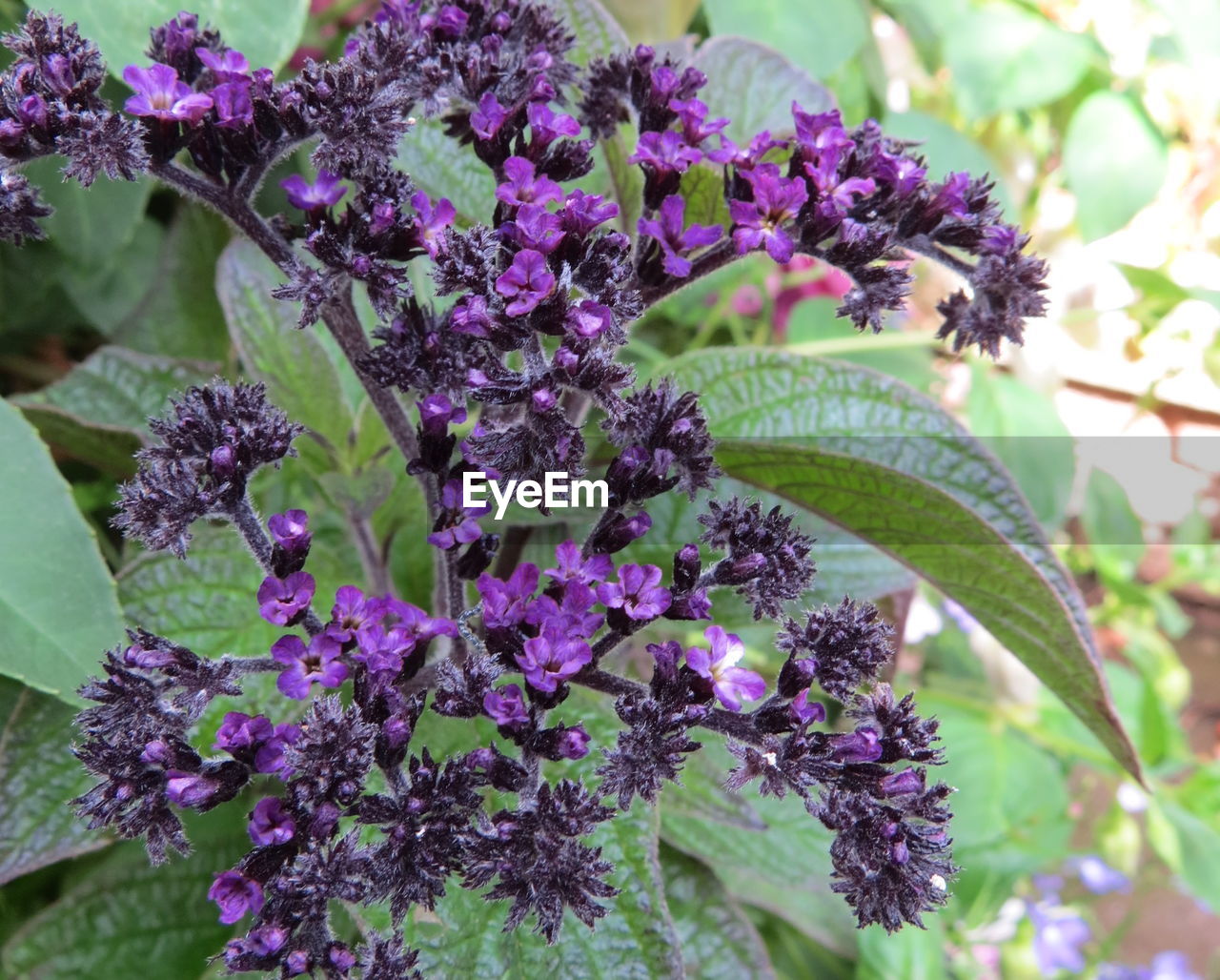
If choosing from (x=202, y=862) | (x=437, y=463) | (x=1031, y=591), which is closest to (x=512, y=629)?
(x=437, y=463)

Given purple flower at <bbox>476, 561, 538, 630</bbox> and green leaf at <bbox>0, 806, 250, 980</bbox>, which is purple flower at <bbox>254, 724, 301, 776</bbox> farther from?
green leaf at <bbox>0, 806, 250, 980</bbox>

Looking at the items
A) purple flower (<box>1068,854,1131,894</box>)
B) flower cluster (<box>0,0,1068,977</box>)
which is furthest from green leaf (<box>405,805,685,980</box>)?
purple flower (<box>1068,854,1131,894</box>)

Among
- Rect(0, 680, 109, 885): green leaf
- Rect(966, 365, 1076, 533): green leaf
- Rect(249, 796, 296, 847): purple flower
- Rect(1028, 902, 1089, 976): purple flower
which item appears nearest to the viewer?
Rect(249, 796, 296, 847): purple flower

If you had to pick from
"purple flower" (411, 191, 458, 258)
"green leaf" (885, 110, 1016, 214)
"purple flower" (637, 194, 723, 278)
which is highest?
"green leaf" (885, 110, 1016, 214)

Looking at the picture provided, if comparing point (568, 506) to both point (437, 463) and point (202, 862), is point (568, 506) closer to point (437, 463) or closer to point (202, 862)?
point (437, 463)

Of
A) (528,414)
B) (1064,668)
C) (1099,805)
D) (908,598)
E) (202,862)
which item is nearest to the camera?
(528,414)

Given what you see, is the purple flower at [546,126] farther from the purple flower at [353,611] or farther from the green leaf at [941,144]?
the green leaf at [941,144]

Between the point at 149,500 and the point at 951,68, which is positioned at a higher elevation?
the point at 951,68
